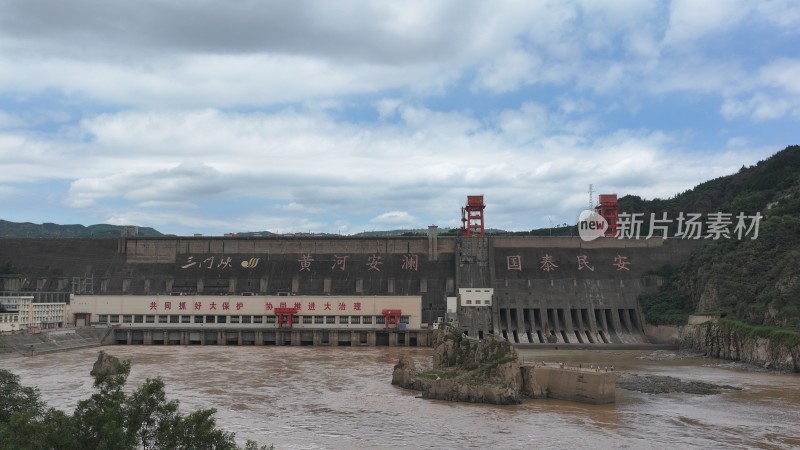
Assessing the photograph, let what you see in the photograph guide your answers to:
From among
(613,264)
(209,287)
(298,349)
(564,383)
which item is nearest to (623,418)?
(564,383)

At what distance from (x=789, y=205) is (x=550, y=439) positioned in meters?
43.9

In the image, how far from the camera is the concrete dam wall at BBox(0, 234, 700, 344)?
59.1 m

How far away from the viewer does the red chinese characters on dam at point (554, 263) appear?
62.4m

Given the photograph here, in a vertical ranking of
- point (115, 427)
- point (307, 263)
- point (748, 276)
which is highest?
point (307, 263)

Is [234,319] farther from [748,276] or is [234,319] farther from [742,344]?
[748,276]

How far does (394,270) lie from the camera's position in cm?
6316

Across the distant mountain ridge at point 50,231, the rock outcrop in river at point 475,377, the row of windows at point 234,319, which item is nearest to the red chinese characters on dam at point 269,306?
the row of windows at point 234,319

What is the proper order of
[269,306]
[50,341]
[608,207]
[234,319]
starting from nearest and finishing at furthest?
[50,341] → [269,306] → [234,319] → [608,207]

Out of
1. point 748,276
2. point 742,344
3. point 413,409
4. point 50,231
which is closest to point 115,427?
point 413,409

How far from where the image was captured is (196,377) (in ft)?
115

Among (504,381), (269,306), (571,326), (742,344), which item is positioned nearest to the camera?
(504,381)

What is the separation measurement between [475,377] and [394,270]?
113ft

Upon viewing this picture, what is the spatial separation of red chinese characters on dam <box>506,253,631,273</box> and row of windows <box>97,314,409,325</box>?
13.0 metres

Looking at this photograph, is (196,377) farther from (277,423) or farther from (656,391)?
(656,391)
